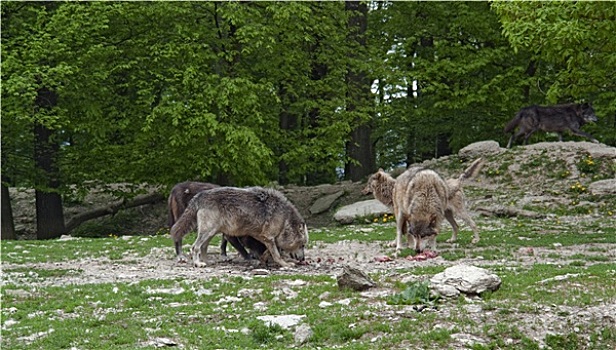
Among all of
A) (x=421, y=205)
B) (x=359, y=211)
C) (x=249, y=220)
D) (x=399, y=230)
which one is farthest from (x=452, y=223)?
(x=359, y=211)

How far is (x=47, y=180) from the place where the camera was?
81.4 ft

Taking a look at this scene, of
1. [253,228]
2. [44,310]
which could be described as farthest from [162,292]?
[253,228]

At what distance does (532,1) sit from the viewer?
16656 mm

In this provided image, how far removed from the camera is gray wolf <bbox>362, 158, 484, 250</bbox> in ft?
53.6

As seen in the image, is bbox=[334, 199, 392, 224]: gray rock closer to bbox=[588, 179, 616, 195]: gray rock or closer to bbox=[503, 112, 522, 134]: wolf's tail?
bbox=[588, 179, 616, 195]: gray rock

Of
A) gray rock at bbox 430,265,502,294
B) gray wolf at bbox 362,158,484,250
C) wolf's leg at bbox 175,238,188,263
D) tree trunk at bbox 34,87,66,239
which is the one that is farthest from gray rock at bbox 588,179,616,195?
tree trunk at bbox 34,87,66,239

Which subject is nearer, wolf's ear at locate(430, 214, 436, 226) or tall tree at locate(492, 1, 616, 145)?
wolf's ear at locate(430, 214, 436, 226)

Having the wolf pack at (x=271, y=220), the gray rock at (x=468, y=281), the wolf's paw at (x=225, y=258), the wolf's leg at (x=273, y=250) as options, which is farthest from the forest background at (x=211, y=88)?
the gray rock at (x=468, y=281)

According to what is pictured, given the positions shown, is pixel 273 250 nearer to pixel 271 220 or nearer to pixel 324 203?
pixel 271 220

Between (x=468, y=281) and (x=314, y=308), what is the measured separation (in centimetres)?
222

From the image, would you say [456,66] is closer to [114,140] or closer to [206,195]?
[114,140]

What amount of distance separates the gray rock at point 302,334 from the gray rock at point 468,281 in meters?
2.21

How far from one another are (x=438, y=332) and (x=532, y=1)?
10.4 metres

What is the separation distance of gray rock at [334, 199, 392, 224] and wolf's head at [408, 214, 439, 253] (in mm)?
8431
